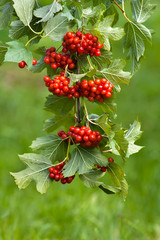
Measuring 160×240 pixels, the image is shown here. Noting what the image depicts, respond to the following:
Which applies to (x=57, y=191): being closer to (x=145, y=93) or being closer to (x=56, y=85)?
(x=56, y=85)

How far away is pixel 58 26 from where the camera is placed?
1.20 metres

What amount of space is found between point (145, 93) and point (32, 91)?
1823mm

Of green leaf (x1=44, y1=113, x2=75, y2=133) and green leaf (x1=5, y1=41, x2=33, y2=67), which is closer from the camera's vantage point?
green leaf (x1=5, y1=41, x2=33, y2=67)

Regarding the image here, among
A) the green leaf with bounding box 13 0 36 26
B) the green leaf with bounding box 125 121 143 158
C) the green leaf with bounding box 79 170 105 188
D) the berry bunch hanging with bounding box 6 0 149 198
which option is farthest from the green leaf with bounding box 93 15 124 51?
the green leaf with bounding box 79 170 105 188

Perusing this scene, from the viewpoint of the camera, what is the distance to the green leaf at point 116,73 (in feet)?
4.03

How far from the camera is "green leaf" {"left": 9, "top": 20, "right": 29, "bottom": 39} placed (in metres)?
1.23

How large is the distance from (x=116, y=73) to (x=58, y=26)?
0.25 m

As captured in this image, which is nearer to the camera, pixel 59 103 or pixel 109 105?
pixel 109 105

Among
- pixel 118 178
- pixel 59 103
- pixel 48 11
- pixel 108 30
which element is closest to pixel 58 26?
pixel 48 11

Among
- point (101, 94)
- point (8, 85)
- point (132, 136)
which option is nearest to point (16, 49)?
point (101, 94)

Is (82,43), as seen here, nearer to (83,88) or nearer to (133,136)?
(83,88)

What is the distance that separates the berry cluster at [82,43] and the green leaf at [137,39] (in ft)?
0.75

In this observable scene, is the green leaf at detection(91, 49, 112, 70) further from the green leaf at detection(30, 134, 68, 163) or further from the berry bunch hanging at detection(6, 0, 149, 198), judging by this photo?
the green leaf at detection(30, 134, 68, 163)

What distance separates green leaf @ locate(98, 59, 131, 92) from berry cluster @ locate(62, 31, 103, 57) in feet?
0.24
